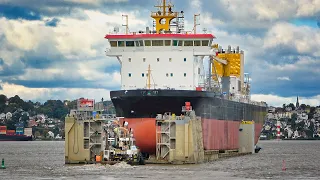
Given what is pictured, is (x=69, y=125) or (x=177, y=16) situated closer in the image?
(x=69, y=125)

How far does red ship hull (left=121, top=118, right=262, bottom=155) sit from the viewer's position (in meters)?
60.3

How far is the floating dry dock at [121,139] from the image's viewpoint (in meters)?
57.4

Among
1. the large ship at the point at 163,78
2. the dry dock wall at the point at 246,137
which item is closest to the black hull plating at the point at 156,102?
the large ship at the point at 163,78

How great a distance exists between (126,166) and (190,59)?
11646mm

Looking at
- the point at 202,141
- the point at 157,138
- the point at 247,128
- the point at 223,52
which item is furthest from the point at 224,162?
the point at 223,52

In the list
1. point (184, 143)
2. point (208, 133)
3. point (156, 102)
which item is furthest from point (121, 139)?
point (208, 133)

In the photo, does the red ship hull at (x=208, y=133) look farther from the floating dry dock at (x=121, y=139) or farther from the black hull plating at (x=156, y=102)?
the floating dry dock at (x=121, y=139)

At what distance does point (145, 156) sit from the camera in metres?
61.2

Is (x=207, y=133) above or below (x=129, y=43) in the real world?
below

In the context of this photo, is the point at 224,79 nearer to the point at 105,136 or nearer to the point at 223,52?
the point at 223,52

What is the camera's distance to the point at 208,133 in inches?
2574

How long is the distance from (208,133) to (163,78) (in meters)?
5.39

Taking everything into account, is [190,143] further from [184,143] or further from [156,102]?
[156,102]

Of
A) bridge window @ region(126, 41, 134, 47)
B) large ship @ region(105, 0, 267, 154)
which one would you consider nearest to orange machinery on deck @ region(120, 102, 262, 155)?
large ship @ region(105, 0, 267, 154)
